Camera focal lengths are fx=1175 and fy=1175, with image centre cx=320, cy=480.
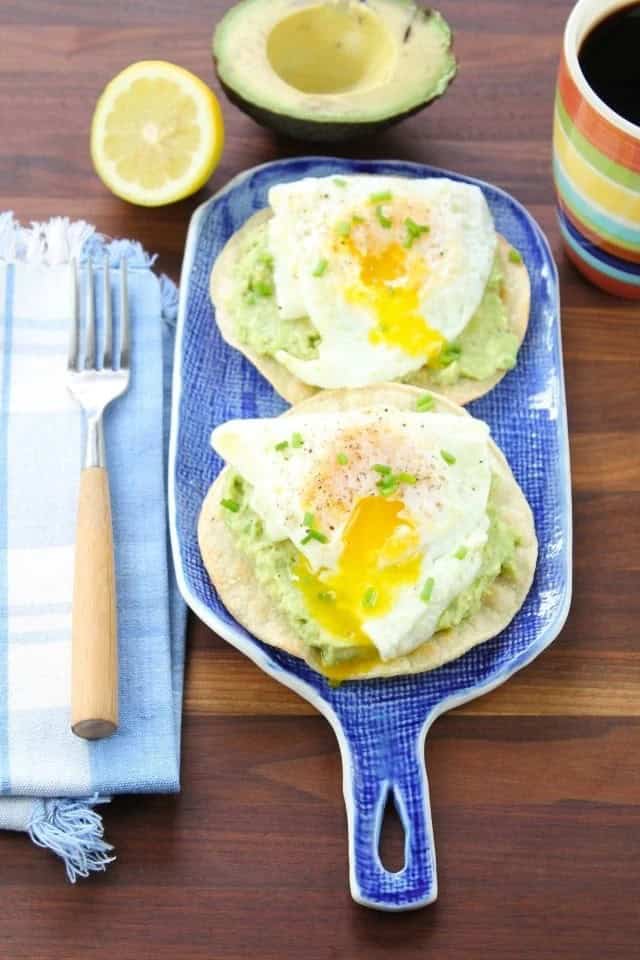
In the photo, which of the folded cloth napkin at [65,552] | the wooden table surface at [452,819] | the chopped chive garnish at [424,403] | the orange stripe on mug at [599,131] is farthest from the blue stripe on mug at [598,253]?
the folded cloth napkin at [65,552]

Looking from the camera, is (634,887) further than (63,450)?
No

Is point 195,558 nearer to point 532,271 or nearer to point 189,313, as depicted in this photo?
point 189,313

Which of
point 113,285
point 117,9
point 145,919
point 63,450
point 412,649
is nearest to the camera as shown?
point 145,919

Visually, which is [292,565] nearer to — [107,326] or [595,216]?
[107,326]

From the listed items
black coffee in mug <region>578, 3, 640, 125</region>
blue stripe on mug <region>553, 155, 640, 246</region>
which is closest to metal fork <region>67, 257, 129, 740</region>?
blue stripe on mug <region>553, 155, 640, 246</region>

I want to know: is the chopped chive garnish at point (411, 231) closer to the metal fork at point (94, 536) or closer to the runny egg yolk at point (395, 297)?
the runny egg yolk at point (395, 297)

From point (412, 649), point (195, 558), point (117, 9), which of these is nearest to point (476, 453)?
point (412, 649)

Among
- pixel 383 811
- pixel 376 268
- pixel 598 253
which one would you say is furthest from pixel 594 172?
pixel 383 811
